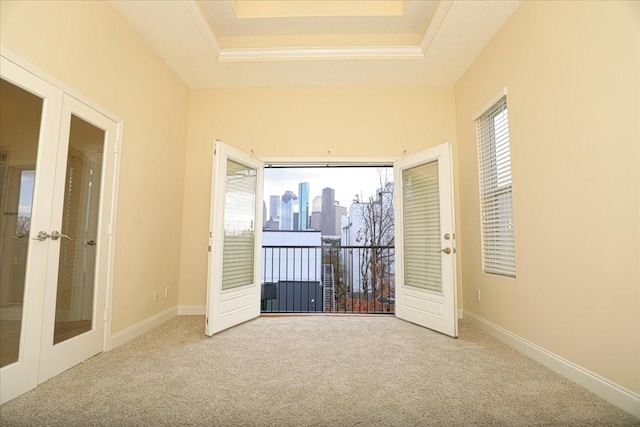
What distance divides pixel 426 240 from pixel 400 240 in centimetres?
37

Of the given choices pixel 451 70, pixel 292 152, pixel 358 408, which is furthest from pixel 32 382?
pixel 451 70

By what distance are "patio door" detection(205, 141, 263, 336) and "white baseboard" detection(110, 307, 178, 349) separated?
0.67 metres

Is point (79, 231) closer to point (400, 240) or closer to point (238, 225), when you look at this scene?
point (238, 225)

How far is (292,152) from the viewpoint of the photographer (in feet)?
13.7

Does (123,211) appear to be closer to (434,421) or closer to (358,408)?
(358,408)

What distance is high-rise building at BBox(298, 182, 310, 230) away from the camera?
713 cm

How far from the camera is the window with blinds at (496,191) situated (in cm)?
299

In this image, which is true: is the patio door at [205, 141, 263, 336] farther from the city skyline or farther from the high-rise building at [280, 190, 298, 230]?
the high-rise building at [280, 190, 298, 230]

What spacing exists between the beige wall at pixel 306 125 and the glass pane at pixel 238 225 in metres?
0.60

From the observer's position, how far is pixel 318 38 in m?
3.63

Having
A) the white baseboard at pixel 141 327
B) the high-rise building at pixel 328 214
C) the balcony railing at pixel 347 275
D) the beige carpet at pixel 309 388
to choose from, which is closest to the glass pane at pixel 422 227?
the beige carpet at pixel 309 388

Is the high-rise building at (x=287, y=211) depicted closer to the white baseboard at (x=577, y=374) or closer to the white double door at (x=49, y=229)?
the white double door at (x=49, y=229)

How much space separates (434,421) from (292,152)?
331cm

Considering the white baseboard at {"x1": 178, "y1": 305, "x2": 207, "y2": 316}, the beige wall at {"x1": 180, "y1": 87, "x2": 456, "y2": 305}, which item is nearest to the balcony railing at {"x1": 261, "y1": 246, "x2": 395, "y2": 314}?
the white baseboard at {"x1": 178, "y1": 305, "x2": 207, "y2": 316}
